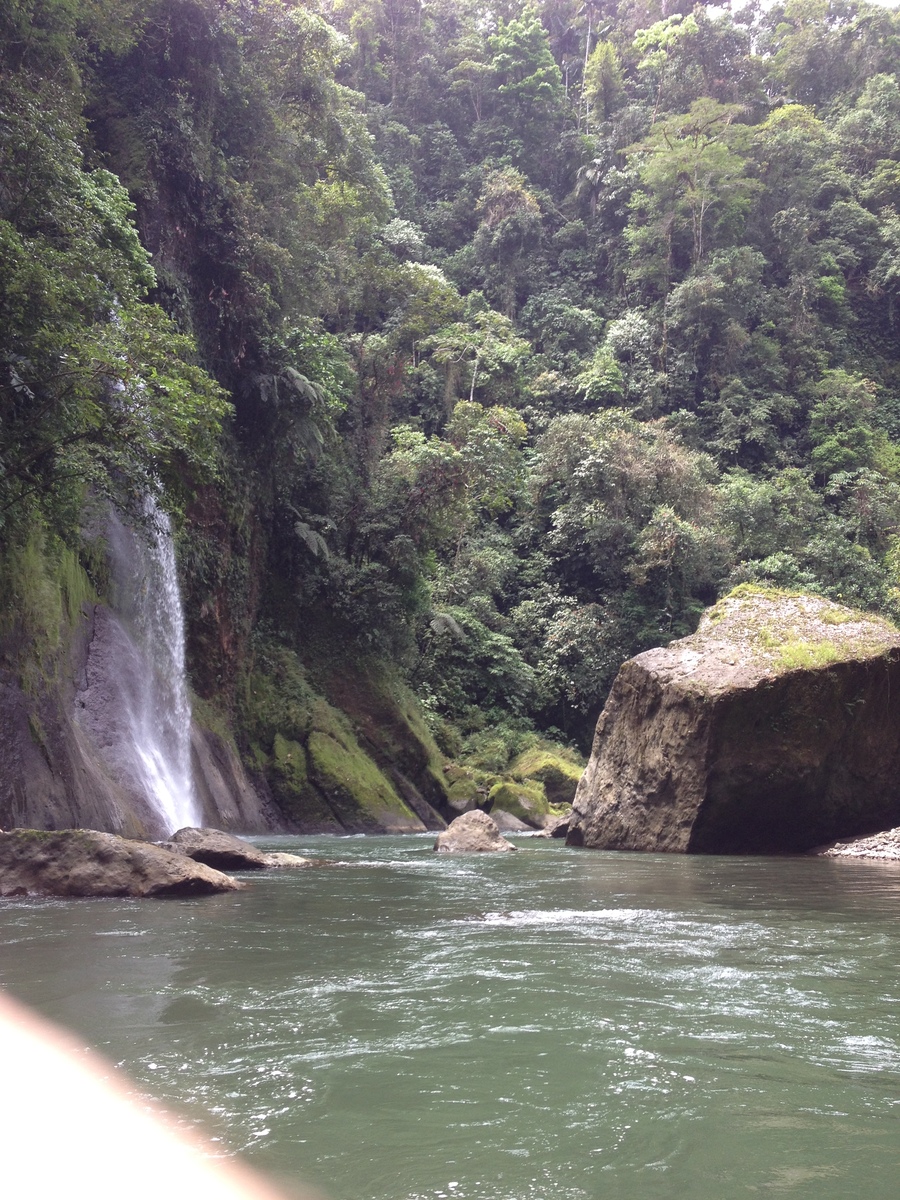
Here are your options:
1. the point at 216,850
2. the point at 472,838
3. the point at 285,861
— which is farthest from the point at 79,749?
the point at 472,838

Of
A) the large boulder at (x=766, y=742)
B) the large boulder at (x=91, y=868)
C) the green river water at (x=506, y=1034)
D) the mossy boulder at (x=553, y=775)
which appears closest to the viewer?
the green river water at (x=506, y=1034)

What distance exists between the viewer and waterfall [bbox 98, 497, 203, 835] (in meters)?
13.7

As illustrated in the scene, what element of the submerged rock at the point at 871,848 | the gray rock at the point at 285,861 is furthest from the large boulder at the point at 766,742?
the gray rock at the point at 285,861

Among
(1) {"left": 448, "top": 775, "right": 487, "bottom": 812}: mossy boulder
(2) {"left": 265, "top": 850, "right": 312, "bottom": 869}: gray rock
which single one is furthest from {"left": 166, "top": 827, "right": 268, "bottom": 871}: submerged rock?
(1) {"left": 448, "top": 775, "right": 487, "bottom": 812}: mossy boulder

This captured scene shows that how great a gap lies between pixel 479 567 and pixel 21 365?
20385mm

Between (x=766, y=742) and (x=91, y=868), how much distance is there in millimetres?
8271

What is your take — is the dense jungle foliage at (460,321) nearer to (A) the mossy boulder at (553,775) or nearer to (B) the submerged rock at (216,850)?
(A) the mossy boulder at (553,775)

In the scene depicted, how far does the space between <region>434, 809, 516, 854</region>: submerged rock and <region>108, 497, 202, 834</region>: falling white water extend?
3.84 metres

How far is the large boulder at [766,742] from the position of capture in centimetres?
1234

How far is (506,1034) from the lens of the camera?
12.2 feet

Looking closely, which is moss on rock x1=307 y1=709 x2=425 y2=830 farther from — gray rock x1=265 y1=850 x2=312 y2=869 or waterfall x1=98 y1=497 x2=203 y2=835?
gray rock x1=265 y1=850 x2=312 y2=869

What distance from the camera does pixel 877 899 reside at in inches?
302

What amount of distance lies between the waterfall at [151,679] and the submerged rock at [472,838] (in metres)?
3.85

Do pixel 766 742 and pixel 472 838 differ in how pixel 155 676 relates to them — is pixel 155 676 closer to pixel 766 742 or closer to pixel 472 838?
pixel 472 838
